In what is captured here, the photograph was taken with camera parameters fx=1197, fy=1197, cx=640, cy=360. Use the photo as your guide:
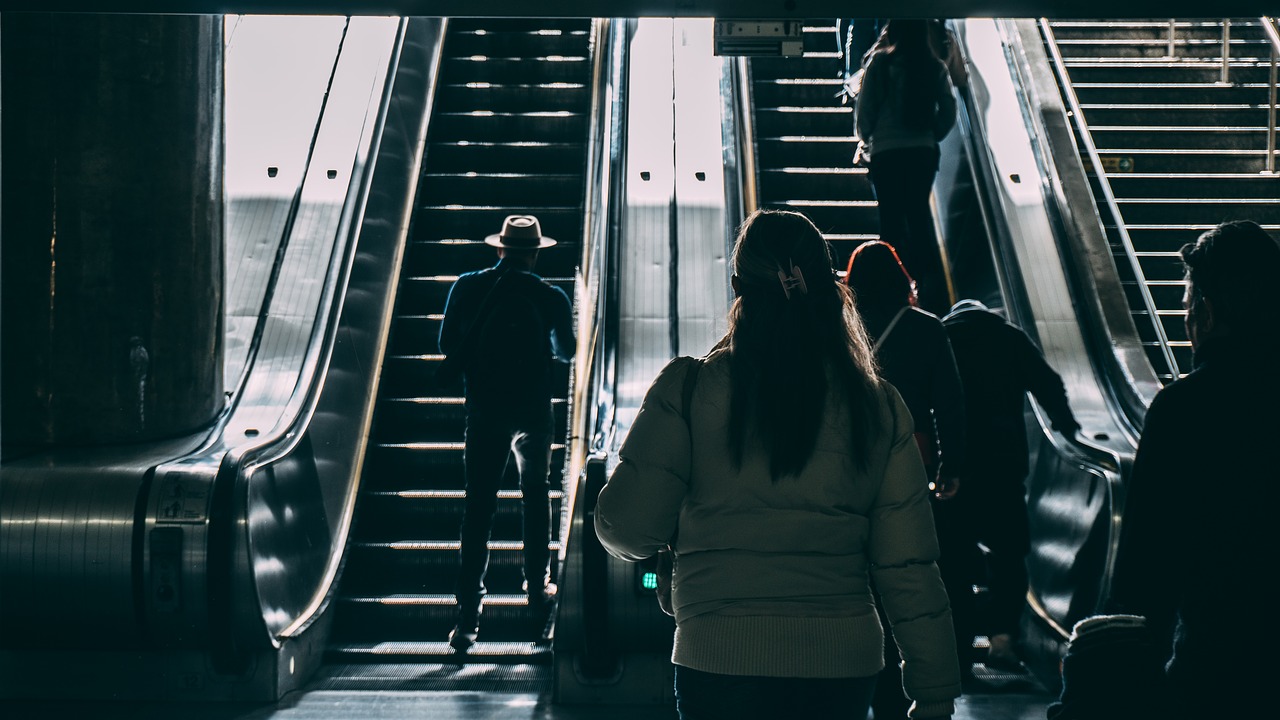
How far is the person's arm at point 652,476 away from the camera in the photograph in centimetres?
216

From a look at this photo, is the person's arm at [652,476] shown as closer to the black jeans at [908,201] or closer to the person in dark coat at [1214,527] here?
the person in dark coat at [1214,527]

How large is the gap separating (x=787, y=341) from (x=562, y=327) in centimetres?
337

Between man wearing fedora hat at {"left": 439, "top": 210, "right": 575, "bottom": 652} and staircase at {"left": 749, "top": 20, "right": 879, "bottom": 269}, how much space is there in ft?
8.60

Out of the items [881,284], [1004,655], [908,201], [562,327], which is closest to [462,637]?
[562,327]

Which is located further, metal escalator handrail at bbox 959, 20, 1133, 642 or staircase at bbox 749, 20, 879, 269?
staircase at bbox 749, 20, 879, 269

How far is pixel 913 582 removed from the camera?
2.17 m

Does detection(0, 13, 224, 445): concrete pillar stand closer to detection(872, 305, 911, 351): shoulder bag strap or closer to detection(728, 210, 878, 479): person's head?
detection(872, 305, 911, 351): shoulder bag strap

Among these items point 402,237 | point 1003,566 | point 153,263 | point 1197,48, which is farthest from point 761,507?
point 1197,48

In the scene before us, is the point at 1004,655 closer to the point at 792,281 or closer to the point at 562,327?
the point at 562,327

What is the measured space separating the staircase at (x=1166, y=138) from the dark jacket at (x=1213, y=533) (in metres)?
4.01

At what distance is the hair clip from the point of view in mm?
2238

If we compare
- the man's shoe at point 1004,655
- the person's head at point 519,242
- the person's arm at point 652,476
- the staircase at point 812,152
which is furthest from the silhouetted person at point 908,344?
the staircase at point 812,152

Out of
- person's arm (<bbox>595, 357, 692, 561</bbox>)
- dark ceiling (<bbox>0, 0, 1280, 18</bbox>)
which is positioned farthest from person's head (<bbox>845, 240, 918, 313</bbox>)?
person's arm (<bbox>595, 357, 692, 561</bbox>)

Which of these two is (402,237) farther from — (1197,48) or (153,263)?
(1197,48)
